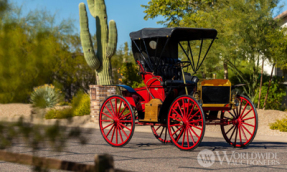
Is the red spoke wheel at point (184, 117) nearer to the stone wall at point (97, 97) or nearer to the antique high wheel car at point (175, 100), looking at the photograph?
the antique high wheel car at point (175, 100)

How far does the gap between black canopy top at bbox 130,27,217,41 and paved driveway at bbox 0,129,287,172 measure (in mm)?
2668

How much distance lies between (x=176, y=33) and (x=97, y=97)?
23.6 feet

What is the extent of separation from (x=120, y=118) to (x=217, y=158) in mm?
2595

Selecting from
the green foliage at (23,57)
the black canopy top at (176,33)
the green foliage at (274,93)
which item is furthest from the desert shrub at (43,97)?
the green foliage at (274,93)

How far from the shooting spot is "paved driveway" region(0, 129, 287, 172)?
6.13 meters

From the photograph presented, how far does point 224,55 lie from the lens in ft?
53.7

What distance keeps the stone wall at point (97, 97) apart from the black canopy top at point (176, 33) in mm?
6430

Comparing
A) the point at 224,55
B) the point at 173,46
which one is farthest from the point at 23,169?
the point at 224,55

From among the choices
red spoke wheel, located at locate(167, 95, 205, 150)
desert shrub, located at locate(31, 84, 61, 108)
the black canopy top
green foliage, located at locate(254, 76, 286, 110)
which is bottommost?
red spoke wheel, located at locate(167, 95, 205, 150)

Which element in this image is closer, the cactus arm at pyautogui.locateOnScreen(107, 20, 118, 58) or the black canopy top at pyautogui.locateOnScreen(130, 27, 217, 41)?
the black canopy top at pyautogui.locateOnScreen(130, 27, 217, 41)

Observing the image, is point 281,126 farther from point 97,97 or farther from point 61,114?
point 61,114

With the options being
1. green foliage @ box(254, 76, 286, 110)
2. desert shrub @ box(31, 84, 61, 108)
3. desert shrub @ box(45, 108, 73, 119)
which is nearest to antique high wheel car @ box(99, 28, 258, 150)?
desert shrub @ box(45, 108, 73, 119)

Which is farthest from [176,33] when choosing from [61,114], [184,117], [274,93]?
[274,93]

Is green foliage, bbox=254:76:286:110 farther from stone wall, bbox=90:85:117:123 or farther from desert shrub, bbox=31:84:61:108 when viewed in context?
desert shrub, bbox=31:84:61:108
